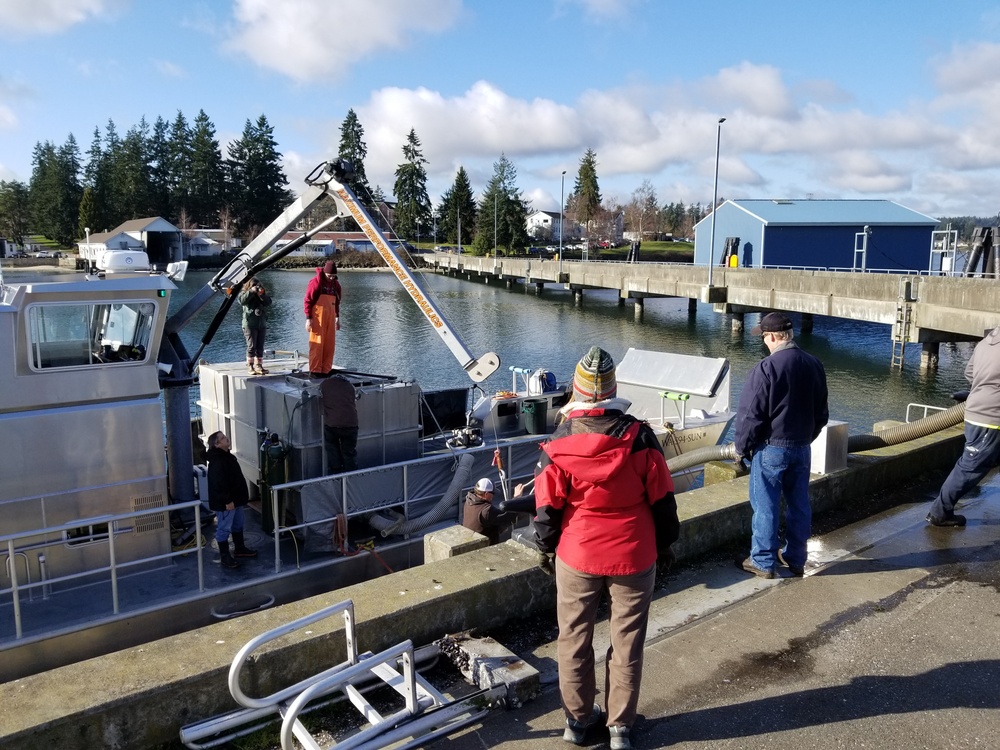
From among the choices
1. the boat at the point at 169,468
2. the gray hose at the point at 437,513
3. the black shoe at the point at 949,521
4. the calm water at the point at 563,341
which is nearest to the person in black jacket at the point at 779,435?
the black shoe at the point at 949,521

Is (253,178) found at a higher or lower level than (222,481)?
higher

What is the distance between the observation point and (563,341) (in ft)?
136

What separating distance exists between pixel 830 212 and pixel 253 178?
7604cm

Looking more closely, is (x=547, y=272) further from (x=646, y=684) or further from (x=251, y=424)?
(x=646, y=684)

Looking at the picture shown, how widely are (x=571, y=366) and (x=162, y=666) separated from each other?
1192 inches

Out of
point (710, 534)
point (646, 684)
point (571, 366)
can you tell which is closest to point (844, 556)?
point (710, 534)

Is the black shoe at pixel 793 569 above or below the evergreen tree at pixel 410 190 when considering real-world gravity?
below

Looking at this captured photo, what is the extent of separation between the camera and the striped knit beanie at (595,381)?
11.4ft

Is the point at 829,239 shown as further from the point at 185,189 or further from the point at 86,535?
the point at 185,189

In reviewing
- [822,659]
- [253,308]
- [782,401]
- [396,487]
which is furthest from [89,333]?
[822,659]

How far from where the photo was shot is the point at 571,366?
3359 centimetres

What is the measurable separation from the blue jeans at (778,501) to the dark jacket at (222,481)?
18.0 ft

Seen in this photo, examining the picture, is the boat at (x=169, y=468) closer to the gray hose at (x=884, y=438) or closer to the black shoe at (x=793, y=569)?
the gray hose at (x=884, y=438)

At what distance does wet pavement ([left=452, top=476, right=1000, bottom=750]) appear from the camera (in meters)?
3.78
